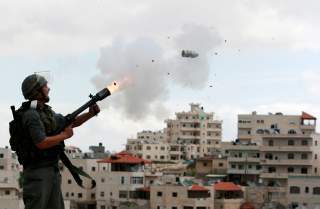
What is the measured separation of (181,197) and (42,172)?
67979 mm

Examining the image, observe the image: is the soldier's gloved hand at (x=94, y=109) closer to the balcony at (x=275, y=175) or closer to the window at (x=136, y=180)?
the window at (x=136, y=180)

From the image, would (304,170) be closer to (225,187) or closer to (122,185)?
(225,187)

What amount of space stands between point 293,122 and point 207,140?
111ft

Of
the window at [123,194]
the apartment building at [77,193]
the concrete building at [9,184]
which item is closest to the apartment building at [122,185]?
the window at [123,194]

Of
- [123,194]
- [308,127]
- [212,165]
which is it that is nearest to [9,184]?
[123,194]

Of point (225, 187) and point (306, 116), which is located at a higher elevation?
point (306, 116)

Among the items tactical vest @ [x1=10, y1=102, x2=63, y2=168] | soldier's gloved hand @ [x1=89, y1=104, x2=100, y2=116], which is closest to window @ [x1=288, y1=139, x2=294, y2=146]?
soldier's gloved hand @ [x1=89, y1=104, x2=100, y2=116]

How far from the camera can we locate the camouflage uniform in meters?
6.80

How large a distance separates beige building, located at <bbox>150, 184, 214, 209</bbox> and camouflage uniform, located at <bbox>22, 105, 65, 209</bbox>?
66840 millimetres

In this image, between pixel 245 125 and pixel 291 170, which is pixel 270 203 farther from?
pixel 245 125

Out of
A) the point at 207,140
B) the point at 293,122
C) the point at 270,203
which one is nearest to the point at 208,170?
the point at 293,122

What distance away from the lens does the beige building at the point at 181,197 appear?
242ft

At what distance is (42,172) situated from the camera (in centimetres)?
692

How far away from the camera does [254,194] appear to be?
76.4 m
